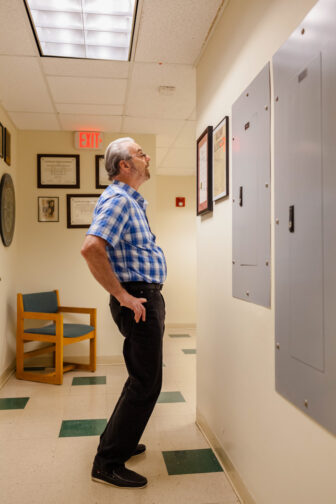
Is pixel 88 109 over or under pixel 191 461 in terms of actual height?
over

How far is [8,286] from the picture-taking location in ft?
13.4

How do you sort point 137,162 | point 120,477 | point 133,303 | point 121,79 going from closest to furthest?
point 133,303
point 120,477
point 137,162
point 121,79

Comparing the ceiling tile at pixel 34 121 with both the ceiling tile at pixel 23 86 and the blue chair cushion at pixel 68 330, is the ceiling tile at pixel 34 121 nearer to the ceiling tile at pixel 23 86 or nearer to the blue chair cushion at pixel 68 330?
the ceiling tile at pixel 23 86

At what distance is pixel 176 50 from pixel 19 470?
8.44 ft

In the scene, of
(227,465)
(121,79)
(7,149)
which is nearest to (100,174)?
(7,149)

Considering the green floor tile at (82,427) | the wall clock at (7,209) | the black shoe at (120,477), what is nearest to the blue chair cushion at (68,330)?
the wall clock at (7,209)

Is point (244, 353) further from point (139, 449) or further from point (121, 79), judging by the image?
point (121, 79)

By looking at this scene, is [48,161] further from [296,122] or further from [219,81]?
[296,122]

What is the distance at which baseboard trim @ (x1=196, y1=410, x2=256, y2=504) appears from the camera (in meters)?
1.86

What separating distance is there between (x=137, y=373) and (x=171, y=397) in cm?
146

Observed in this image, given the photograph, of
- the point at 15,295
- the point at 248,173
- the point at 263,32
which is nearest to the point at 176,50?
the point at 263,32

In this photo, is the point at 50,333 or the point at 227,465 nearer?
the point at 227,465

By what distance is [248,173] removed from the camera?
1.86m

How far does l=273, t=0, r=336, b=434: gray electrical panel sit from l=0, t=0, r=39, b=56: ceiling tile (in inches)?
59.2
